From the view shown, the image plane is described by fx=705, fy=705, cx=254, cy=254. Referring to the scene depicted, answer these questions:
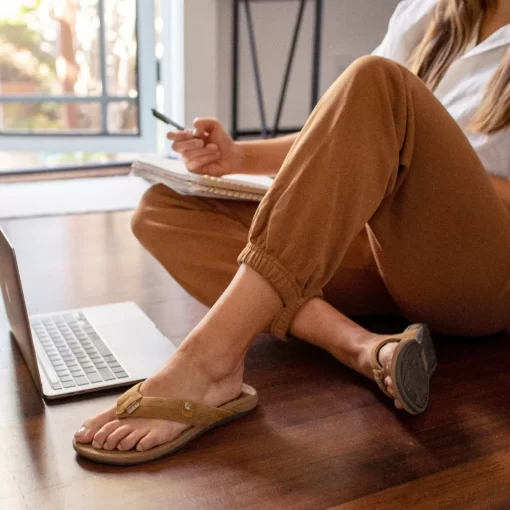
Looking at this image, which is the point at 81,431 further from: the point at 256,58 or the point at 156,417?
the point at 256,58

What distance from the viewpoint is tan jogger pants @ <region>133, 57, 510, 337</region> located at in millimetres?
865

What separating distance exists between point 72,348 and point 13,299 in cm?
14

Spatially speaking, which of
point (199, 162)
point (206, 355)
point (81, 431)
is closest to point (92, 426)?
point (81, 431)

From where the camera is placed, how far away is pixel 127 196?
247 cm

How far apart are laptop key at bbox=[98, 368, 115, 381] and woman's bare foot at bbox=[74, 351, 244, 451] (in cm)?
17

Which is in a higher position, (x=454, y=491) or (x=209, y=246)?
(x=209, y=246)

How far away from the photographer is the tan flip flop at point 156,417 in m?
0.87

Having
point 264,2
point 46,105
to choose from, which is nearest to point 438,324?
point 264,2

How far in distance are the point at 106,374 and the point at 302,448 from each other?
346mm

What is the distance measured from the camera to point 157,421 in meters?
0.89

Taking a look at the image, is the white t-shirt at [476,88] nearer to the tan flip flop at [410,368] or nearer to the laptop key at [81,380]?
the tan flip flop at [410,368]

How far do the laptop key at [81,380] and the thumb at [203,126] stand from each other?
45 cm

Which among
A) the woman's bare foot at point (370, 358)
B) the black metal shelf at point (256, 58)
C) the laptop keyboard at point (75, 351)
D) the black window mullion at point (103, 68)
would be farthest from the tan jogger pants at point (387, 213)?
the black window mullion at point (103, 68)

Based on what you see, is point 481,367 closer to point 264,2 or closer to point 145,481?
point 145,481
